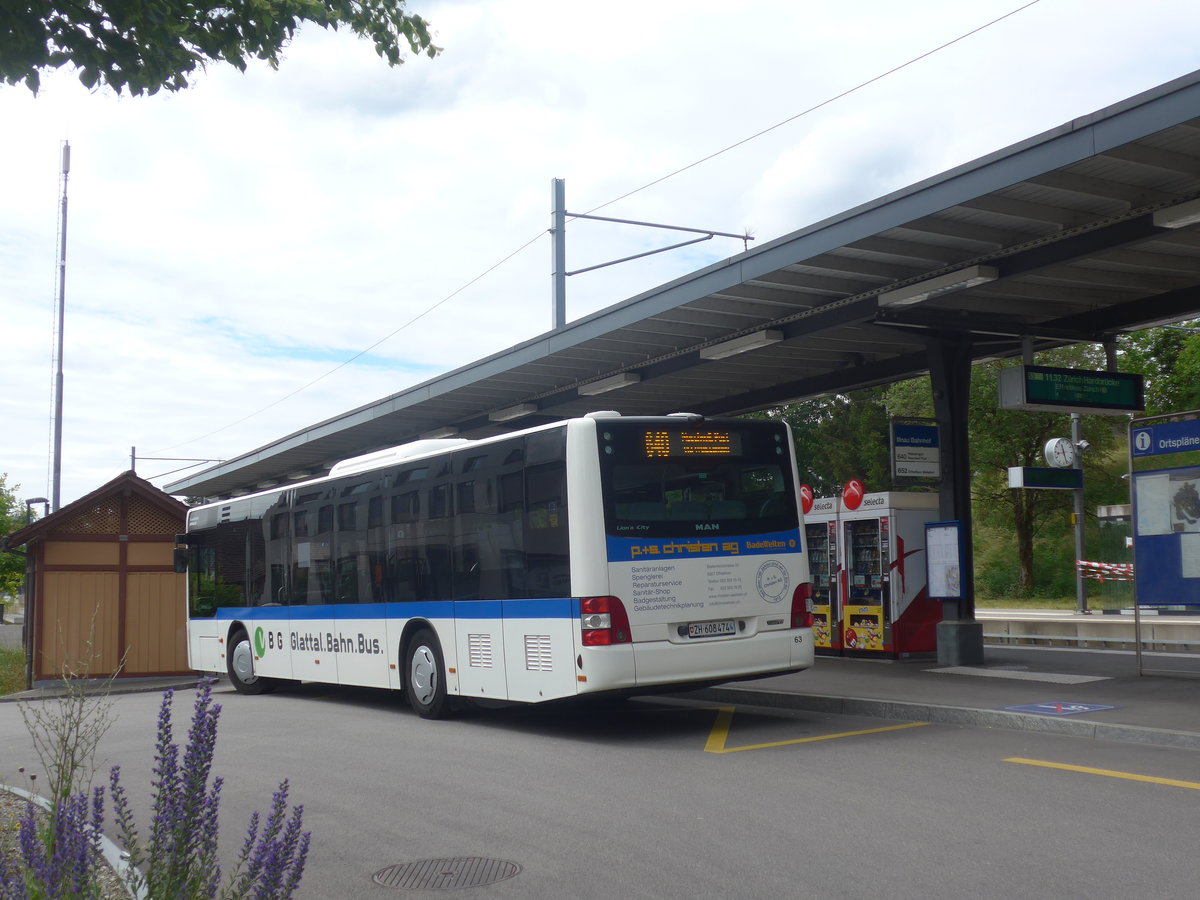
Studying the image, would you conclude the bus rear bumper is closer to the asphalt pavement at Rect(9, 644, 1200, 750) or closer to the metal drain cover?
the asphalt pavement at Rect(9, 644, 1200, 750)

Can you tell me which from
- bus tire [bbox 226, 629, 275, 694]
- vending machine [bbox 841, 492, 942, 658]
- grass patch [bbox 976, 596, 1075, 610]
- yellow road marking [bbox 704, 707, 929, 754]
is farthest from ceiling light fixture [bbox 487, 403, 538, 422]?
grass patch [bbox 976, 596, 1075, 610]

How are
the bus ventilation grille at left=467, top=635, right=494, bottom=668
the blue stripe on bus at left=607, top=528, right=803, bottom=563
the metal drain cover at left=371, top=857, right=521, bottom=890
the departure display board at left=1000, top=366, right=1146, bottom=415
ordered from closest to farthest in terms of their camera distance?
the metal drain cover at left=371, top=857, right=521, bottom=890
the blue stripe on bus at left=607, top=528, right=803, bottom=563
the bus ventilation grille at left=467, top=635, right=494, bottom=668
the departure display board at left=1000, top=366, right=1146, bottom=415

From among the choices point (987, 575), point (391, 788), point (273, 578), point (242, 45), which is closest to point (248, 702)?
point (273, 578)

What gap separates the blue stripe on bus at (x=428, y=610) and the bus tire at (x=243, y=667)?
380 mm

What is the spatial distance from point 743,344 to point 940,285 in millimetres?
3629

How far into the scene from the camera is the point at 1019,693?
12.5 m

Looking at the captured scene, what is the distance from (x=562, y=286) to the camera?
939 inches

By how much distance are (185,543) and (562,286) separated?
872 centimetres

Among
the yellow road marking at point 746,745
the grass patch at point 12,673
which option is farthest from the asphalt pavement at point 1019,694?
the grass patch at point 12,673

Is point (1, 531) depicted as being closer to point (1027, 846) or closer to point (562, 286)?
point (562, 286)

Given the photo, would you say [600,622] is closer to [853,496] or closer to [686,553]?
[686,553]

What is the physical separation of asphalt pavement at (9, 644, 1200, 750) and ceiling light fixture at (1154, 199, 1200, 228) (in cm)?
435

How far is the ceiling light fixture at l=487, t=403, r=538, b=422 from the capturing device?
22078 mm

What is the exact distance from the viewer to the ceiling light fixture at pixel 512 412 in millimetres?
22078
